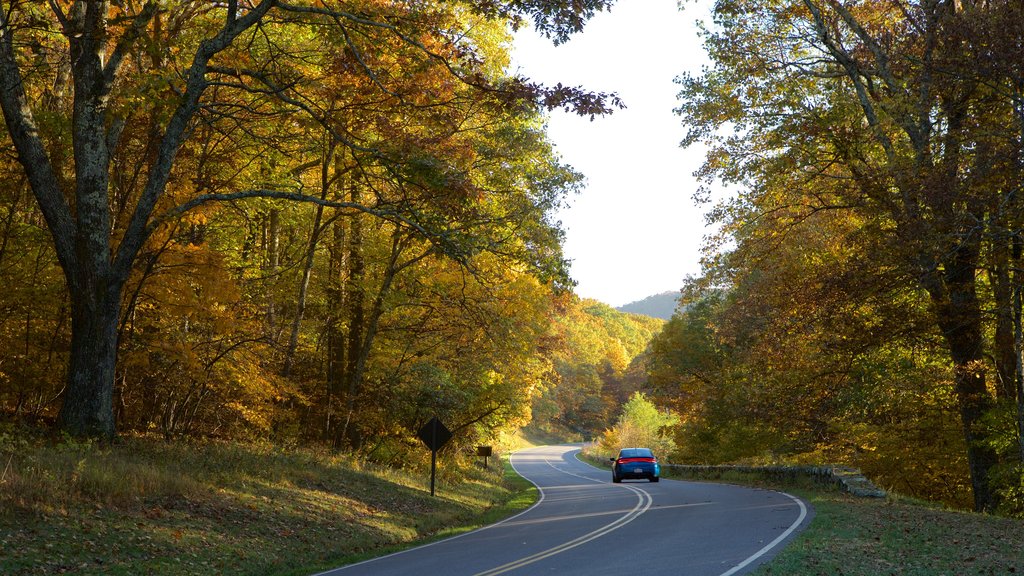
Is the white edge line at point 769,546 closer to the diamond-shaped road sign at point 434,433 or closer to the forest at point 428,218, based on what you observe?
the forest at point 428,218

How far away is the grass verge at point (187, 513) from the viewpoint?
9.51 meters

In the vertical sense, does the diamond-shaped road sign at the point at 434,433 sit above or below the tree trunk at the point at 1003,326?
below

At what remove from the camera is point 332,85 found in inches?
729

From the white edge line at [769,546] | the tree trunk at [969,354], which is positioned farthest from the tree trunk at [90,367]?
the tree trunk at [969,354]

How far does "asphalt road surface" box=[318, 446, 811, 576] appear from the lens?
10.6m

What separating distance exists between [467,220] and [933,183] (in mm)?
8633

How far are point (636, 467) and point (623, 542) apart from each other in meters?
20.7

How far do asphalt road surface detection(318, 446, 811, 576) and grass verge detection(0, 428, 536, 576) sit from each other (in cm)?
122

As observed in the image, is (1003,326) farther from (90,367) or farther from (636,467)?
(90,367)

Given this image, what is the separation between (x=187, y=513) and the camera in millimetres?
11883

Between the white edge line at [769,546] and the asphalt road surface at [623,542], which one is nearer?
the white edge line at [769,546]

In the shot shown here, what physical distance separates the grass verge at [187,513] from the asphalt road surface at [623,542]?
1217 millimetres

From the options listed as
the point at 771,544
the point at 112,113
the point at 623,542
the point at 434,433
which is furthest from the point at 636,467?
the point at 112,113

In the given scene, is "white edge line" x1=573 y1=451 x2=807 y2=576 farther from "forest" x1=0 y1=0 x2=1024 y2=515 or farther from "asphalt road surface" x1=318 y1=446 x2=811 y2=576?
"forest" x1=0 y1=0 x2=1024 y2=515
